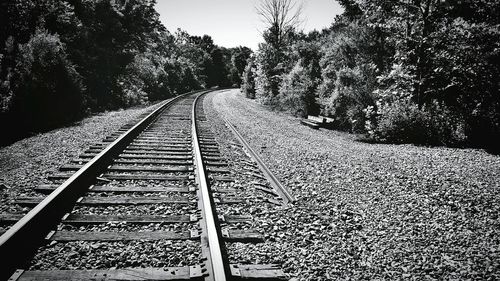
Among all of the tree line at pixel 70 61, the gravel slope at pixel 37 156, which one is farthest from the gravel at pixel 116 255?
the tree line at pixel 70 61

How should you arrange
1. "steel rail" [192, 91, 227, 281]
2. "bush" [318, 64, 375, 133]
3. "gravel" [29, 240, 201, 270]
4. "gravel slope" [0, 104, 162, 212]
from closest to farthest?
"steel rail" [192, 91, 227, 281] → "gravel" [29, 240, 201, 270] → "gravel slope" [0, 104, 162, 212] → "bush" [318, 64, 375, 133]

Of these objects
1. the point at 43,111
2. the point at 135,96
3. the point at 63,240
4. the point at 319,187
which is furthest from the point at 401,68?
the point at 135,96

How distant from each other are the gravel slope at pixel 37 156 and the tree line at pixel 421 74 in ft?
32.2

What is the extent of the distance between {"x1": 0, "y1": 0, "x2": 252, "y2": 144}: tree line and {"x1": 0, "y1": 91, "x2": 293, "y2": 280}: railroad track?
629 centimetres

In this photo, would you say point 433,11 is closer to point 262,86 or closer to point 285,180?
point 285,180

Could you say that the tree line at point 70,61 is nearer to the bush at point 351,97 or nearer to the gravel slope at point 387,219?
the gravel slope at point 387,219

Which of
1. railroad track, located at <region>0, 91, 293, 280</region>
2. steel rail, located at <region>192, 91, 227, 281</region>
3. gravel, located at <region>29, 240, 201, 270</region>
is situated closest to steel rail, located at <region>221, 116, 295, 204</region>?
railroad track, located at <region>0, 91, 293, 280</region>

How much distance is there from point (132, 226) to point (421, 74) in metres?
11.8

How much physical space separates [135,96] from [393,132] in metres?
20.0

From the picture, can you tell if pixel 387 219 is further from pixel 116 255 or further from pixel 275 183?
pixel 116 255

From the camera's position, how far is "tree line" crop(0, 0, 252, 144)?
10445 millimetres

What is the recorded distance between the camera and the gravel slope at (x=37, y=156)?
446 cm

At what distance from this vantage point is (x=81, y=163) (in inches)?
221

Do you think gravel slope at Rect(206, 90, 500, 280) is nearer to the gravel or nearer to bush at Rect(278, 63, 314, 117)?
the gravel
